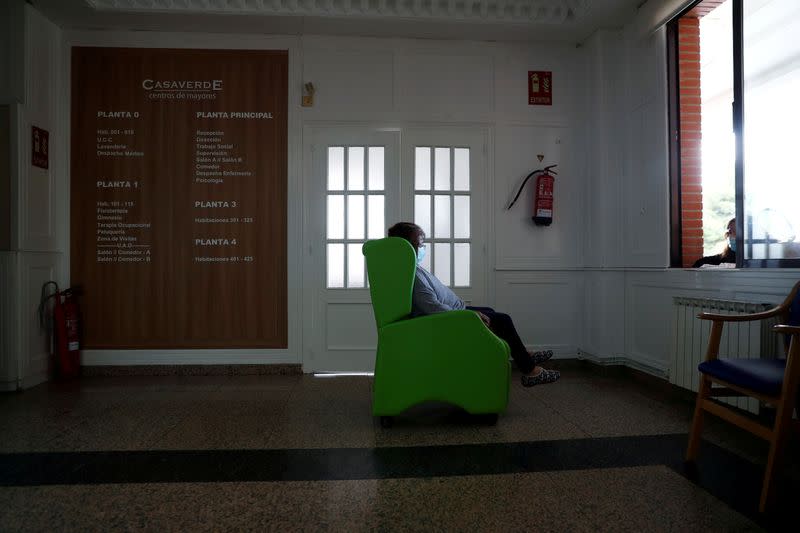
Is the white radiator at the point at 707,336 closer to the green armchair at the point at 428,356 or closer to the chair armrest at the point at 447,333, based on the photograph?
the green armchair at the point at 428,356

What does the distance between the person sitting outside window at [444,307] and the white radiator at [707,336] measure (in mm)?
805

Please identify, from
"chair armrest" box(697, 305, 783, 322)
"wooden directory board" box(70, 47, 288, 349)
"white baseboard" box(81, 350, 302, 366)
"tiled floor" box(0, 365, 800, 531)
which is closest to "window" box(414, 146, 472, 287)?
"wooden directory board" box(70, 47, 288, 349)

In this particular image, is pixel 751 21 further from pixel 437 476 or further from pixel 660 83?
pixel 437 476

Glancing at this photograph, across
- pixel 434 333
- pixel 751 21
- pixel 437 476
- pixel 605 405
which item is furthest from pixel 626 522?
pixel 751 21

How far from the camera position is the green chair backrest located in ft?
9.04

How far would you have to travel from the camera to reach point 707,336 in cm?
298

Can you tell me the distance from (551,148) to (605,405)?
2358 mm

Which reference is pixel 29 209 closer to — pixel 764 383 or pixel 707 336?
pixel 764 383

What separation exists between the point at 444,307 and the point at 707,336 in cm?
161

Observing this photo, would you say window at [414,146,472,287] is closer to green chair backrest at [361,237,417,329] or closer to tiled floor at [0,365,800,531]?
tiled floor at [0,365,800,531]

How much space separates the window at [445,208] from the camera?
443cm

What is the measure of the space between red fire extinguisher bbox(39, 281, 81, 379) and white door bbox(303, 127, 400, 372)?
1.86 meters

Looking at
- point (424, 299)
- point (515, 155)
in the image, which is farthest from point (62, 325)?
point (515, 155)

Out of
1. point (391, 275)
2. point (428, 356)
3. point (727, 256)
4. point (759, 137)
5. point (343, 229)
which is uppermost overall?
point (759, 137)
